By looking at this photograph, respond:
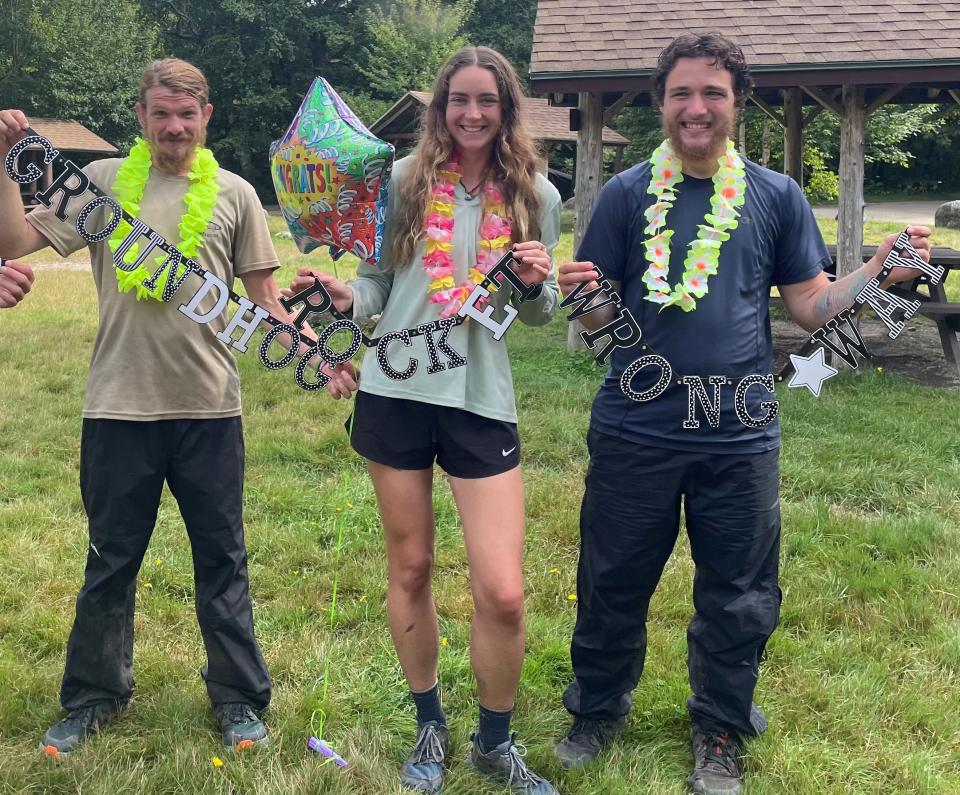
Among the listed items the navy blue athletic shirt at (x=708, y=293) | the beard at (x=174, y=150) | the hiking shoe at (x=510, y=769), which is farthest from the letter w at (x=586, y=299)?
the hiking shoe at (x=510, y=769)

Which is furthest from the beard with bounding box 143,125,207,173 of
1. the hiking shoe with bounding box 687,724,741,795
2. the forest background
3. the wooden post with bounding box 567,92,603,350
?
the forest background

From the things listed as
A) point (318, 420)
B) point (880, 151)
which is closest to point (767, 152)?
point (880, 151)

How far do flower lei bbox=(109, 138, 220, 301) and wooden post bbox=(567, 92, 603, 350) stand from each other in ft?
20.7

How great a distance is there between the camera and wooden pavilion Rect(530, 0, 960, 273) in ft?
25.9

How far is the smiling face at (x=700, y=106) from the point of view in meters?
2.37

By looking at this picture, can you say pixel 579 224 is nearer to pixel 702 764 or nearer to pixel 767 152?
pixel 702 764

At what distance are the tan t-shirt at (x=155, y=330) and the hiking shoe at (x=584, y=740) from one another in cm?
149

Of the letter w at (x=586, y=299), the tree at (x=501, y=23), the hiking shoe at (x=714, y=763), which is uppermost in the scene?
the tree at (x=501, y=23)

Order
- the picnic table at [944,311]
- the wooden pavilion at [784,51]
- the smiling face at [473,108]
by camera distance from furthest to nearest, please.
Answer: the wooden pavilion at [784,51]
the picnic table at [944,311]
the smiling face at [473,108]

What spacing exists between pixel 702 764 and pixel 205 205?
2.22m

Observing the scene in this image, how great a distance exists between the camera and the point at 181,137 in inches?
97.0

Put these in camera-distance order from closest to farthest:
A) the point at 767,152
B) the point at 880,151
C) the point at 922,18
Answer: the point at 922,18
the point at 767,152
the point at 880,151

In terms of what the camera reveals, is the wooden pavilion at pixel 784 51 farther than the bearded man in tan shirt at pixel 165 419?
Yes

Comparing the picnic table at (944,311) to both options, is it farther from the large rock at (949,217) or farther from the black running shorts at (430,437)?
the large rock at (949,217)
